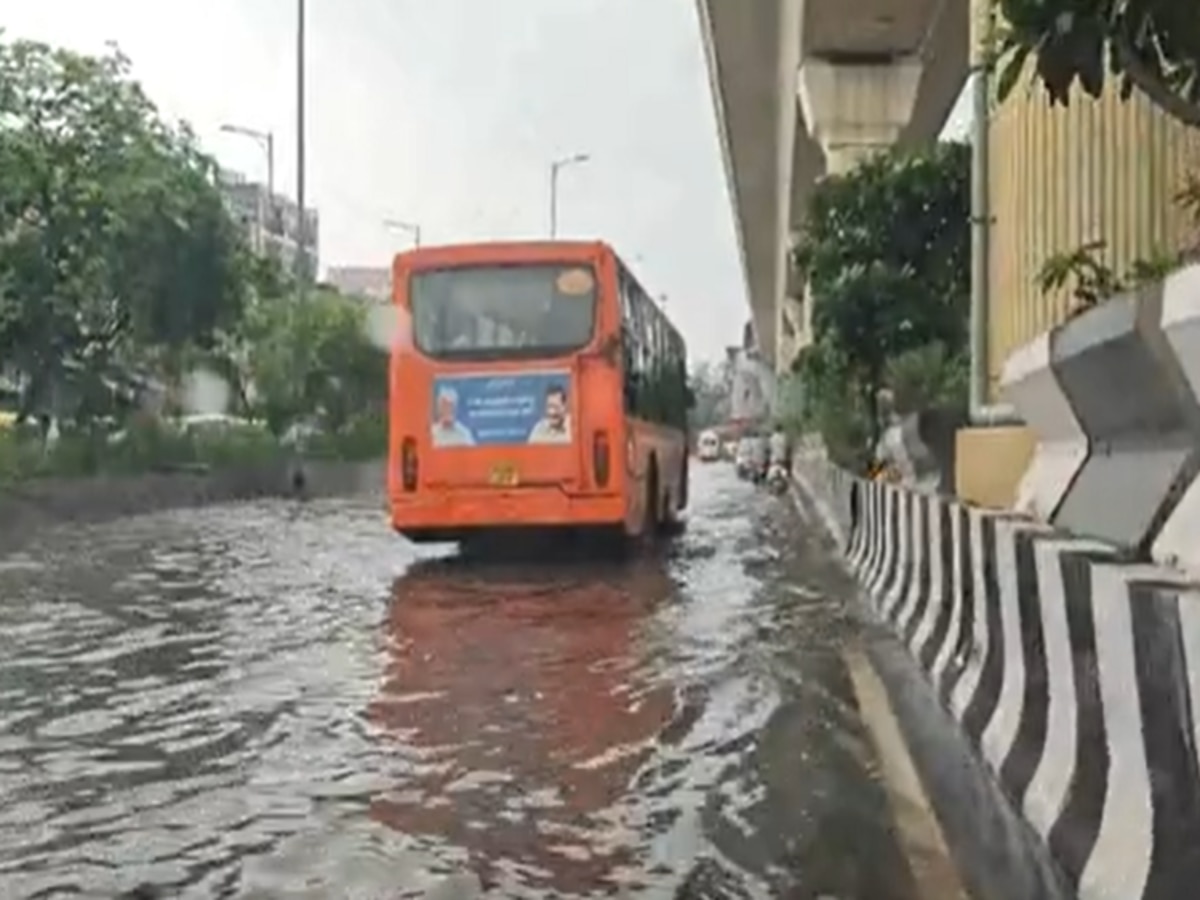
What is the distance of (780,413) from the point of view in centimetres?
6153

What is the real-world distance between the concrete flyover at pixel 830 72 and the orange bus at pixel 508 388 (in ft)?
24.3

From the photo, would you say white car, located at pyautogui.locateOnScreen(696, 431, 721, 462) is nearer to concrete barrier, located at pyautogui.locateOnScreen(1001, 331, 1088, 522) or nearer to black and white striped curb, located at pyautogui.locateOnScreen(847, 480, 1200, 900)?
concrete barrier, located at pyautogui.locateOnScreen(1001, 331, 1088, 522)

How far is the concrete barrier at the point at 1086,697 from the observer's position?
13.1 ft

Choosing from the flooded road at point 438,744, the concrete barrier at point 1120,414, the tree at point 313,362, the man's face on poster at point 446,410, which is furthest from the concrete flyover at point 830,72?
the tree at point 313,362

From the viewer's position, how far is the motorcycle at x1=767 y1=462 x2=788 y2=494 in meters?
47.7

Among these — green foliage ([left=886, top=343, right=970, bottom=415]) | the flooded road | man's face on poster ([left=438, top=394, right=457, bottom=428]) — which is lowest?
the flooded road

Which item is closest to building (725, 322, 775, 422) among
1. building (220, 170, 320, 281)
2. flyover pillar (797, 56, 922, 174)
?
building (220, 170, 320, 281)

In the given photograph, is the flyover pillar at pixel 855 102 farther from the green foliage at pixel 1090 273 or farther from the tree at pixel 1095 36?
the tree at pixel 1095 36

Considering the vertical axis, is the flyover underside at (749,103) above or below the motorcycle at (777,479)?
above

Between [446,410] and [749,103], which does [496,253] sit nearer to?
[446,410]

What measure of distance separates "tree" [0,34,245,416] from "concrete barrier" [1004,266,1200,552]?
28.8 metres

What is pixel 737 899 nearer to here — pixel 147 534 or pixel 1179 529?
pixel 1179 529

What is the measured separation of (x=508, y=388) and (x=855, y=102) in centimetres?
1239

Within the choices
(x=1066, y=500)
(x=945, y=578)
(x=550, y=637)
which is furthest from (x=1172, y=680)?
(x=550, y=637)
